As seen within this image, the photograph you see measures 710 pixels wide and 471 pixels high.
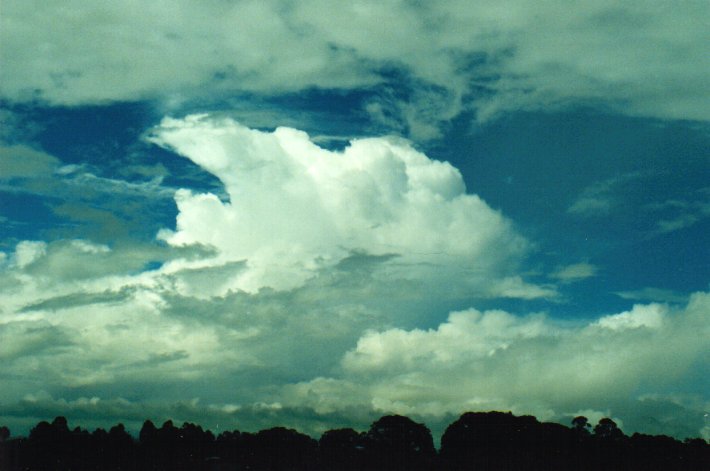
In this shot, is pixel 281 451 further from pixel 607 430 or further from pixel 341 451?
pixel 607 430

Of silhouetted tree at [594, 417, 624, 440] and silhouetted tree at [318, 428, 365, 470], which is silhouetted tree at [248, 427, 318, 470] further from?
silhouetted tree at [594, 417, 624, 440]

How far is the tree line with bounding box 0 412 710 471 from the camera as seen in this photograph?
134625 millimetres

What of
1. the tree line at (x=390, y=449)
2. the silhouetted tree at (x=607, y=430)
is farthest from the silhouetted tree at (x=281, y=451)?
the silhouetted tree at (x=607, y=430)

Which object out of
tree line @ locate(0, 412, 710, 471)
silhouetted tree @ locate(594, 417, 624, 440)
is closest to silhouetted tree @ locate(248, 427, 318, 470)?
tree line @ locate(0, 412, 710, 471)

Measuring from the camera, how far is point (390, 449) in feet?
517

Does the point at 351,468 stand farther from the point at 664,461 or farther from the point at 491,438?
the point at 664,461

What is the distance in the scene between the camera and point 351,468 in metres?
136

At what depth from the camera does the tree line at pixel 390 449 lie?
134625mm

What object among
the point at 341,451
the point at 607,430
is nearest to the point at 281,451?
the point at 341,451

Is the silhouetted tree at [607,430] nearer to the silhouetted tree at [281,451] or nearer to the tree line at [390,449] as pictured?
the tree line at [390,449]

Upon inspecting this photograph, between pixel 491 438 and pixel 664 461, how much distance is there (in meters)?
32.7

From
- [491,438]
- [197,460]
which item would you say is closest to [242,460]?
[197,460]

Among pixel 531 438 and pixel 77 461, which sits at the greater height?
pixel 531 438

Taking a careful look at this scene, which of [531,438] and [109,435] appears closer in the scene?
[109,435]
